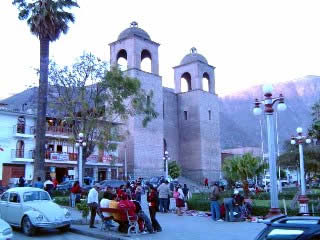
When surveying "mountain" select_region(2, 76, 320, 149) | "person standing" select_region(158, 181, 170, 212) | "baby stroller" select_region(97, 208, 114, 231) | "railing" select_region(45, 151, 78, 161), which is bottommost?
"baby stroller" select_region(97, 208, 114, 231)

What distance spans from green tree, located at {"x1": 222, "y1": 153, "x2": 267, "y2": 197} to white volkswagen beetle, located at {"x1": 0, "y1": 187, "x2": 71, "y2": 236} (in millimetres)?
Result: 15467

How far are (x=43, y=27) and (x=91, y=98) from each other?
26.9ft

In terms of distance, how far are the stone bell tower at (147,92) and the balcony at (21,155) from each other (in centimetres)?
1162

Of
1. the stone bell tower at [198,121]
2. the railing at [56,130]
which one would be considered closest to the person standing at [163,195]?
the railing at [56,130]

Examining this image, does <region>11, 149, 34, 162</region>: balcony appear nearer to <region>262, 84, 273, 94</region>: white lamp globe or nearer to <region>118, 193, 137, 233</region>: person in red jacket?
<region>118, 193, 137, 233</region>: person in red jacket

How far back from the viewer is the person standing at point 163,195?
1989 cm

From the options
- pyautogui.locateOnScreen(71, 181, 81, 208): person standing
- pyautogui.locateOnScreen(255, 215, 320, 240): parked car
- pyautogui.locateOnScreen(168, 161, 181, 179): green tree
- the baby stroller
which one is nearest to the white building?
pyautogui.locateOnScreen(168, 161, 181, 179): green tree

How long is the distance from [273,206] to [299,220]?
662 centimetres

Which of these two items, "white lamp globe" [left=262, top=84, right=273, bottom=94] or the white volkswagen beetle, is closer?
"white lamp globe" [left=262, top=84, right=273, bottom=94]

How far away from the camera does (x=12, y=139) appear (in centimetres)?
4088

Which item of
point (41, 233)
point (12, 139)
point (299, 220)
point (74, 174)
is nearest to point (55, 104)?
point (12, 139)

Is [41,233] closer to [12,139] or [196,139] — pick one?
[12,139]

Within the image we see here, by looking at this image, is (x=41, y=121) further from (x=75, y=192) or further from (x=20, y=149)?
(x=20, y=149)

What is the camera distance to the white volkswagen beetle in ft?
43.4
